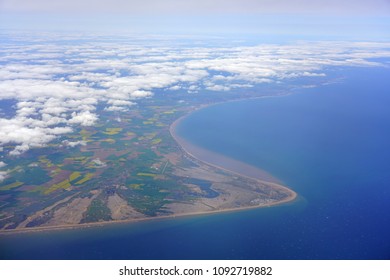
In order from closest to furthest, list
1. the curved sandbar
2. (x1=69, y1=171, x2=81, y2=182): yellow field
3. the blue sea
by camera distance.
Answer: the blue sea
the curved sandbar
(x1=69, y1=171, x2=81, y2=182): yellow field

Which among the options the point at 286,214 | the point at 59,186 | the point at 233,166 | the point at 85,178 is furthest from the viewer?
the point at 233,166

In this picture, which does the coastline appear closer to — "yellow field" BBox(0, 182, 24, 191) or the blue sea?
the blue sea

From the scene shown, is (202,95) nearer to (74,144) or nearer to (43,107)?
(43,107)

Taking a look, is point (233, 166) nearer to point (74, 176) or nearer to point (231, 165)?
point (231, 165)

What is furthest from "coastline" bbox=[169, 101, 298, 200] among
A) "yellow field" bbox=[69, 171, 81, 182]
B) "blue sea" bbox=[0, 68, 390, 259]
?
"yellow field" bbox=[69, 171, 81, 182]

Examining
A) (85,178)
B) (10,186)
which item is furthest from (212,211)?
(10,186)

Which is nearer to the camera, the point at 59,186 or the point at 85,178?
the point at 59,186

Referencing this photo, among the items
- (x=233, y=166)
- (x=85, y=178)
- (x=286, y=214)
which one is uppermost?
(x=233, y=166)

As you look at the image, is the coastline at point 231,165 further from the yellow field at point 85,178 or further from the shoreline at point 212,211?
the yellow field at point 85,178

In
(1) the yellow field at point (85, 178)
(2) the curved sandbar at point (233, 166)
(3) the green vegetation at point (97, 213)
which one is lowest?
(3) the green vegetation at point (97, 213)

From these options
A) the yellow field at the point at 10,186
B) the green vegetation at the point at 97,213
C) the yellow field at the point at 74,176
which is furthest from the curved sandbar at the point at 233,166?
the yellow field at the point at 10,186
